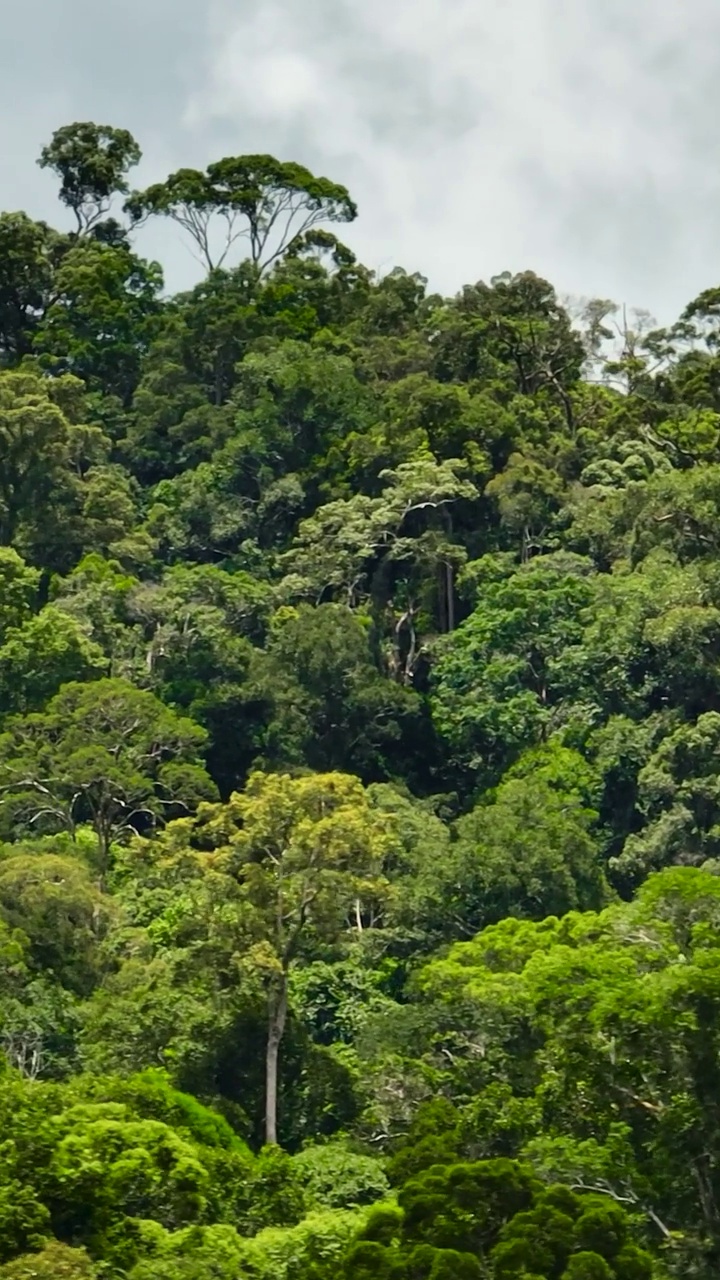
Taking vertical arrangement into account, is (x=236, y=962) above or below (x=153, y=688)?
below

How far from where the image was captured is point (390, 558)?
42.3 m

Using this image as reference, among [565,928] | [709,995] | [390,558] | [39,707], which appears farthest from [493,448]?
[709,995]

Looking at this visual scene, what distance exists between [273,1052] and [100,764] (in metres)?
8.58

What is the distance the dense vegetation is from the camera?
68.1 ft

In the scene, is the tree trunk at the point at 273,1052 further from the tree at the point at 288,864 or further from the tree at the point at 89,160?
the tree at the point at 89,160

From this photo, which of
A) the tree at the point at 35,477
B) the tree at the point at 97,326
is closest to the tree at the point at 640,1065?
the tree at the point at 35,477

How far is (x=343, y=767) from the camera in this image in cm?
3928

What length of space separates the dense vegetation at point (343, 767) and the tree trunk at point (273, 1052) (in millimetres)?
80

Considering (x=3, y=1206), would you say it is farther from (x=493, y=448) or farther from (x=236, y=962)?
(x=493, y=448)

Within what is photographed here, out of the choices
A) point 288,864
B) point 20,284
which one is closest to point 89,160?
point 20,284

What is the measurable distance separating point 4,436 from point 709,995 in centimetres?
2549

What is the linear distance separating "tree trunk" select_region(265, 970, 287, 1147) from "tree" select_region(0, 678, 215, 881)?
6.97 m

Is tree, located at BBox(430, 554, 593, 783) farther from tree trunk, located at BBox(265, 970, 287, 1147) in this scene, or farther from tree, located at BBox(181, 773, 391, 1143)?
tree trunk, located at BBox(265, 970, 287, 1147)

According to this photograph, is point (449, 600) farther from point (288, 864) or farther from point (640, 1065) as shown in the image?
point (640, 1065)
